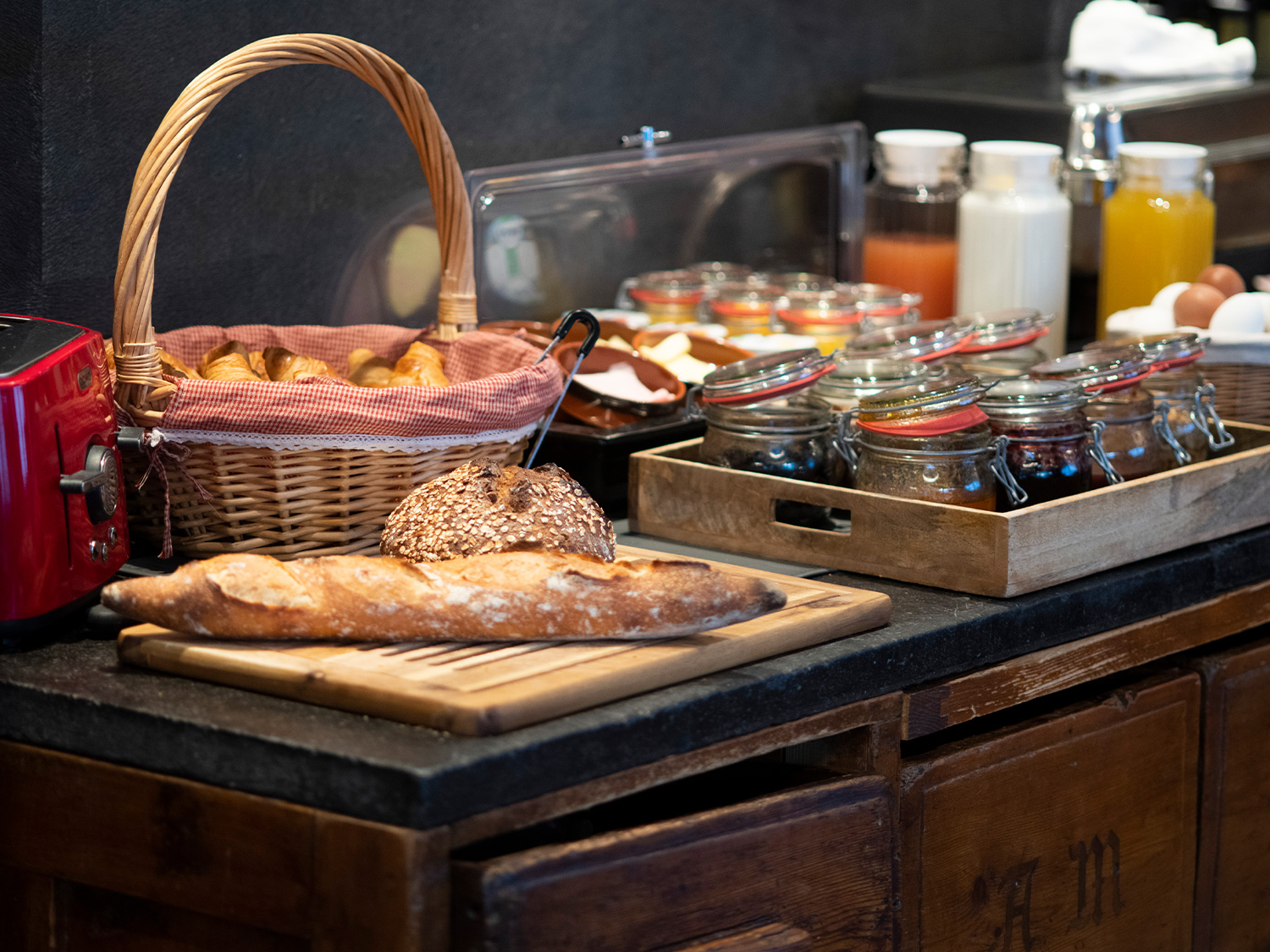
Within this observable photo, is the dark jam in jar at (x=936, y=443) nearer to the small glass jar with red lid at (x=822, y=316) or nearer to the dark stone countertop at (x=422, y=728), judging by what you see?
the dark stone countertop at (x=422, y=728)

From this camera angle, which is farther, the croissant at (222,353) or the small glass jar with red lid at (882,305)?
the small glass jar with red lid at (882,305)

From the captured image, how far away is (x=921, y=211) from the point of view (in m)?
2.26

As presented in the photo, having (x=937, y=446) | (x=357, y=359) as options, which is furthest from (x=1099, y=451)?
(x=357, y=359)

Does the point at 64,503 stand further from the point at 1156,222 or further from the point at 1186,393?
the point at 1156,222

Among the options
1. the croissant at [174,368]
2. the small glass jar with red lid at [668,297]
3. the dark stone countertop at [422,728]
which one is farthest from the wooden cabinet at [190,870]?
the small glass jar with red lid at [668,297]

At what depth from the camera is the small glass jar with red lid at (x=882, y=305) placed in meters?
2.07

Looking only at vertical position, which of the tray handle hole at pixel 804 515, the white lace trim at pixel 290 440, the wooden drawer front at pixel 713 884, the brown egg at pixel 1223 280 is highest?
the brown egg at pixel 1223 280

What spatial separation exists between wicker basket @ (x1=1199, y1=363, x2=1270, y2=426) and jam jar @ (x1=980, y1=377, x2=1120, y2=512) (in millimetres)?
383

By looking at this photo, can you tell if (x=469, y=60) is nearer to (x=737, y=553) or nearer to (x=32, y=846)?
(x=737, y=553)

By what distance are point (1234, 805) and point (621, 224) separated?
1.06 m

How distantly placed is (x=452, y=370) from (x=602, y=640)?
20.4 inches

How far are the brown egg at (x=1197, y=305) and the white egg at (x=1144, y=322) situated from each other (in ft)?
0.08

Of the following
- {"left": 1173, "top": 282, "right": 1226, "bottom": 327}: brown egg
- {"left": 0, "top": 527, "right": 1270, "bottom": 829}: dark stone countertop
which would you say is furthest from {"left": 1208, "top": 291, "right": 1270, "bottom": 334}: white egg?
{"left": 0, "top": 527, "right": 1270, "bottom": 829}: dark stone countertop

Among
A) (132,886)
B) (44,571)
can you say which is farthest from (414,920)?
(44,571)
